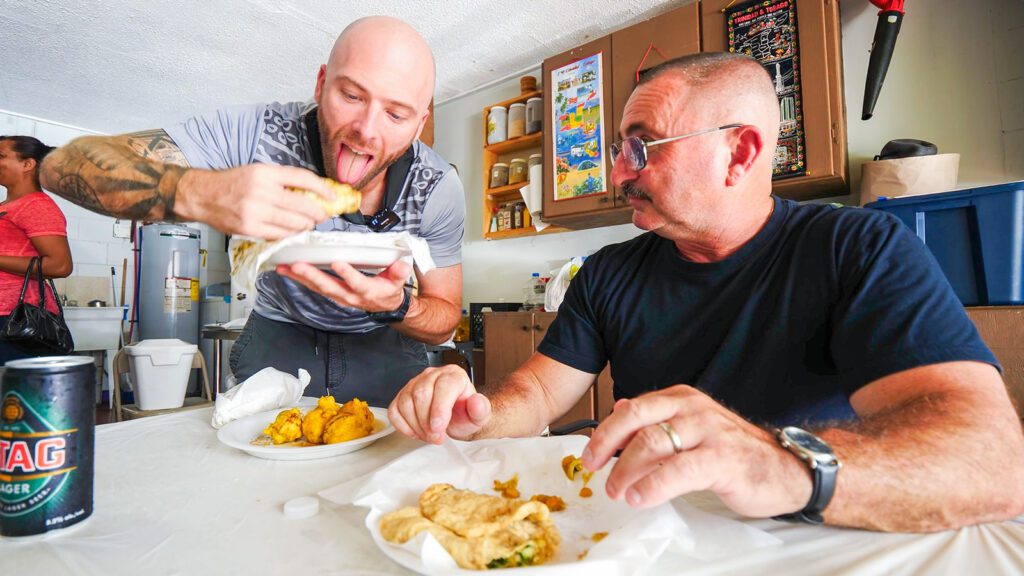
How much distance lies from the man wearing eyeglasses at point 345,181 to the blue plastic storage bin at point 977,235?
1.85 m

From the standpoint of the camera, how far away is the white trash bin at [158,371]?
3545 millimetres

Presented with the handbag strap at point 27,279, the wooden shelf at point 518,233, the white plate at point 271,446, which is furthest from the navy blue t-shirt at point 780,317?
the handbag strap at point 27,279

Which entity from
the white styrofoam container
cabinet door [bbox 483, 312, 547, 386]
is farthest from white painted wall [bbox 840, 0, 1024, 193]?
the white styrofoam container

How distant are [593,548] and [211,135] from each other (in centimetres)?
158

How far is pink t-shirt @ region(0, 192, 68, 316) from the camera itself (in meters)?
2.62

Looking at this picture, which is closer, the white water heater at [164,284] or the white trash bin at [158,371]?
the white trash bin at [158,371]

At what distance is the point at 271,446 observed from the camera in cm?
97

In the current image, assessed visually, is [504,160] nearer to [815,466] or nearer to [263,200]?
[263,200]

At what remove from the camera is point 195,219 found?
92 cm

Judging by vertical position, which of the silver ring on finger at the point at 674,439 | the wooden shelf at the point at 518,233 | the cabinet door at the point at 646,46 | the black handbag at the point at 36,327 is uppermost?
the cabinet door at the point at 646,46

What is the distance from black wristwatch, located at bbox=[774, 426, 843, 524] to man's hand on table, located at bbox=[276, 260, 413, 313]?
73 centimetres

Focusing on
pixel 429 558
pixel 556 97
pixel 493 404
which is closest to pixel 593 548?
pixel 429 558

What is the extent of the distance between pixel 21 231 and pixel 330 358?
87.8 inches

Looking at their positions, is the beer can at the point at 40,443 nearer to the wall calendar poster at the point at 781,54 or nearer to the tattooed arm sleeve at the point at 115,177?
the tattooed arm sleeve at the point at 115,177
